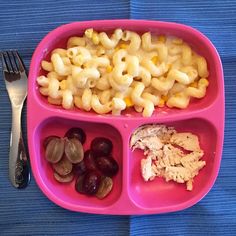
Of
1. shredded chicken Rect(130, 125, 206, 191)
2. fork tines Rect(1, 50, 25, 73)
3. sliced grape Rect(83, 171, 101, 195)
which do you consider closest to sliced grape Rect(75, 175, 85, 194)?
sliced grape Rect(83, 171, 101, 195)

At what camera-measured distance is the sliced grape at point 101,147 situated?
0.80 metres

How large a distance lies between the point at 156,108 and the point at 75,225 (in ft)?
0.91

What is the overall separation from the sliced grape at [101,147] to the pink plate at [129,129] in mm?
26

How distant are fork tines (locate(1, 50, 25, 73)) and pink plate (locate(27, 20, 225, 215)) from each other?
45 millimetres

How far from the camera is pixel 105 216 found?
32.9 inches

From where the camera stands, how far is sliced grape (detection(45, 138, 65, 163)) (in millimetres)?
797

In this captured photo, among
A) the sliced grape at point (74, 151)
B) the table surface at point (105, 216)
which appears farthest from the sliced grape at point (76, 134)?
the table surface at point (105, 216)

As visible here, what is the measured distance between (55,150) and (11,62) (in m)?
0.19

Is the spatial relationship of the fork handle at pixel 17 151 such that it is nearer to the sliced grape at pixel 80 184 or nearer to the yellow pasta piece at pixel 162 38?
the sliced grape at pixel 80 184

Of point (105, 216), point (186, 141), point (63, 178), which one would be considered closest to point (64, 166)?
point (63, 178)

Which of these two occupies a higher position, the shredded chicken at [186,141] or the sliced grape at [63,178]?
the shredded chicken at [186,141]

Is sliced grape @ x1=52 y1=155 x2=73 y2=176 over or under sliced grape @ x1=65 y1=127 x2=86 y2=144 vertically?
under

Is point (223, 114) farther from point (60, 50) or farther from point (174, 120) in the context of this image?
point (60, 50)

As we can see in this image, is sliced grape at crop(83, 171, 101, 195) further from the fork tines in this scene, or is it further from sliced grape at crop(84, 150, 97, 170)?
the fork tines
